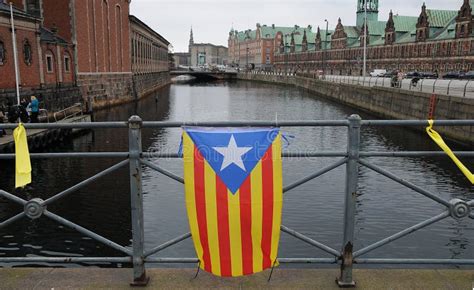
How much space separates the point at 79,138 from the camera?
28156mm

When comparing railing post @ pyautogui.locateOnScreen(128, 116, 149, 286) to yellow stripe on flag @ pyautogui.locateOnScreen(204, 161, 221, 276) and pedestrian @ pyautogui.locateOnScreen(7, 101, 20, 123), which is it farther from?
pedestrian @ pyautogui.locateOnScreen(7, 101, 20, 123)

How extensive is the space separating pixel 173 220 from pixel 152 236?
1.22 metres

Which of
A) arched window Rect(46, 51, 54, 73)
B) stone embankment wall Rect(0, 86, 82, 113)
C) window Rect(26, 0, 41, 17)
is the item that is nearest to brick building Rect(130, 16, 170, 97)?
window Rect(26, 0, 41, 17)

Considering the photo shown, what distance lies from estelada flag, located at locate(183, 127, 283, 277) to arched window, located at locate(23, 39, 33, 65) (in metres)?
32.8

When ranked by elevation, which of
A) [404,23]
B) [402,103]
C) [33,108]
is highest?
[404,23]

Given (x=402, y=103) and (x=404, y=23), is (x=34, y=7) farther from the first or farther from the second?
(x=404, y=23)

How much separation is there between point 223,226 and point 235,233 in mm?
118

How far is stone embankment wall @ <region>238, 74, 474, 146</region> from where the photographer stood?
2586 centimetres

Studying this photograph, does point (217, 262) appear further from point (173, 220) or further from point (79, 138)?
point (79, 138)

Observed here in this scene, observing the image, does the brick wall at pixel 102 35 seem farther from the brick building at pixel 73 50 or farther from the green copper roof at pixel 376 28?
the green copper roof at pixel 376 28

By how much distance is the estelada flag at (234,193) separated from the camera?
3.40 meters

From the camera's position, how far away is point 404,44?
93.4 metres

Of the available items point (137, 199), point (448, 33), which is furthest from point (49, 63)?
point (448, 33)

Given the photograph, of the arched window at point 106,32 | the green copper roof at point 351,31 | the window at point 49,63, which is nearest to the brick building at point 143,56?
the arched window at point 106,32
